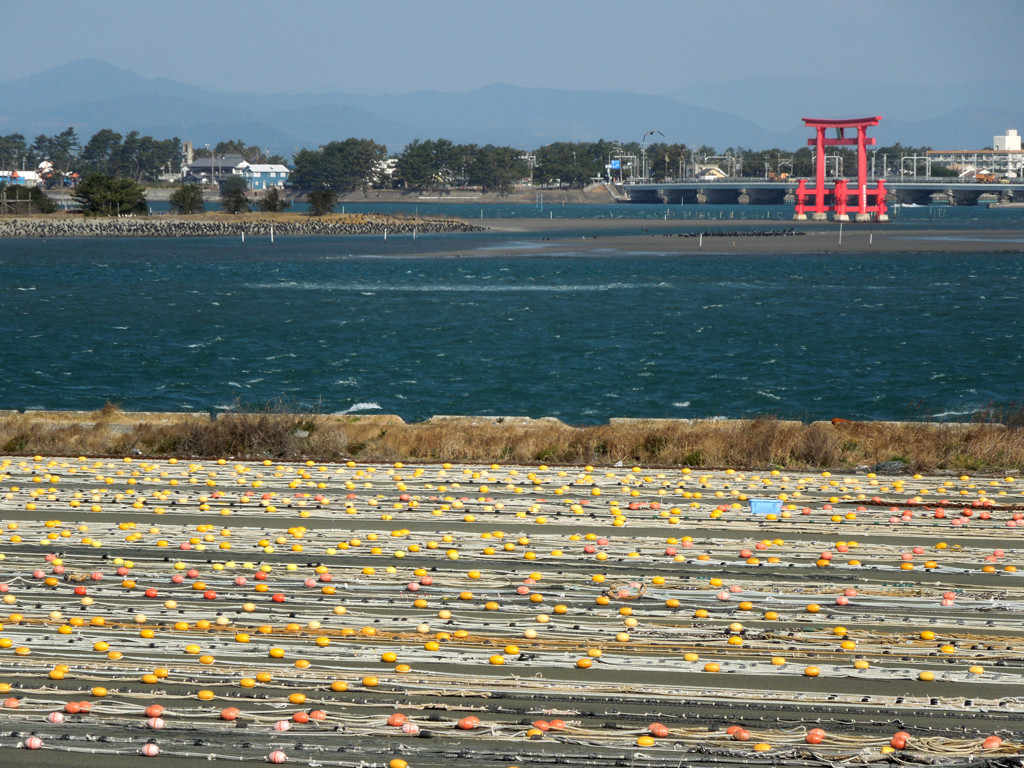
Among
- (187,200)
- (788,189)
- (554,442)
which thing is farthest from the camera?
(788,189)

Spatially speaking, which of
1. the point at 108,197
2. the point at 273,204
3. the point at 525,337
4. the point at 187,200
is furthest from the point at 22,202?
the point at 525,337

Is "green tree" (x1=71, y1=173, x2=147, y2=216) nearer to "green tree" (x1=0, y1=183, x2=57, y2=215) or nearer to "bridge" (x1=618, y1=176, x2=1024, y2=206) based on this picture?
"green tree" (x1=0, y1=183, x2=57, y2=215)

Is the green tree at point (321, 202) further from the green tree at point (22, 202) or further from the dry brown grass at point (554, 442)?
the dry brown grass at point (554, 442)

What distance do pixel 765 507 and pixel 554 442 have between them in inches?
137

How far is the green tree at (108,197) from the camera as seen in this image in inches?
4227

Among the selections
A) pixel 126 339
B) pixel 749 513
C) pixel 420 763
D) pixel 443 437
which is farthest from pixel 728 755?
pixel 126 339

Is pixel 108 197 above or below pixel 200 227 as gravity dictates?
above

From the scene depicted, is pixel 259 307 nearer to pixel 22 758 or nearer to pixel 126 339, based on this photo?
pixel 126 339

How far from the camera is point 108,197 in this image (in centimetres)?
10812

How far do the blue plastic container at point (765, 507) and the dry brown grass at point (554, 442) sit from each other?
2.06 metres

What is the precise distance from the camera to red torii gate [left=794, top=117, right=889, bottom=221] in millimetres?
113688

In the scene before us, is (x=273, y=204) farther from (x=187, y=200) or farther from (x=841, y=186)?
(x=841, y=186)

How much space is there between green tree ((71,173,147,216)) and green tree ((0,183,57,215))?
10.6ft

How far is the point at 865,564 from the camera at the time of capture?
8125 mm
